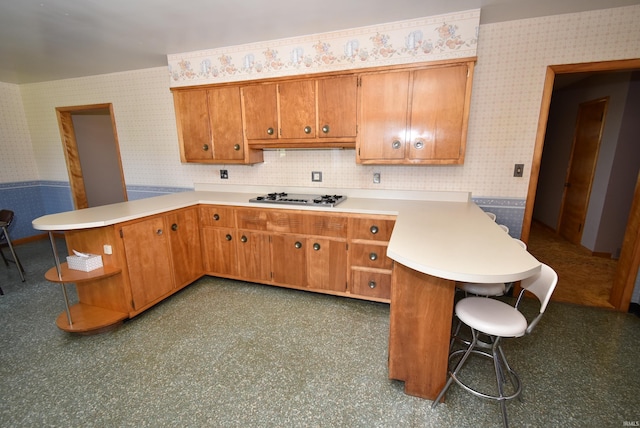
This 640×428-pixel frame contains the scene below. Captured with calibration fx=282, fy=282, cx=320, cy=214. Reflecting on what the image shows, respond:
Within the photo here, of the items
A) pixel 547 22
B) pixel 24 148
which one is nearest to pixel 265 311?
pixel 547 22

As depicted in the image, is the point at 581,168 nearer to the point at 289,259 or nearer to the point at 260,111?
the point at 289,259

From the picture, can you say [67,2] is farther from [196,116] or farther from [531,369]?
[531,369]

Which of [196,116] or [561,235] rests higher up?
[196,116]

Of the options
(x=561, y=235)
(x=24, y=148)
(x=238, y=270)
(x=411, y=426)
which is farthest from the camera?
(x=561, y=235)

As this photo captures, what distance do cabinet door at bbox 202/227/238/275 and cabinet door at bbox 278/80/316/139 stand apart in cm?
118

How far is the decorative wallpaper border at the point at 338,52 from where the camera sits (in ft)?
7.37

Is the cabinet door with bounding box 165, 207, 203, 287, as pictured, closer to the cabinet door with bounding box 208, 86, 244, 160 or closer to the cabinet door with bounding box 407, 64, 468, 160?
the cabinet door with bounding box 208, 86, 244, 160

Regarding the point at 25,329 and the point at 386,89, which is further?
the point at 386,89

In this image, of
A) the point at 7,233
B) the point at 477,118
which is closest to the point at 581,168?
the point at 477,118

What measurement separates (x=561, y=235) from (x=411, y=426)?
15.6ft

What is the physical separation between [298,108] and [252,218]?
114 centimetres

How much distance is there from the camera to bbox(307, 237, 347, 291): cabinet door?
2541 millimetres

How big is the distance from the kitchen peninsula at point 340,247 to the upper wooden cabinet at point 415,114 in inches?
18.4

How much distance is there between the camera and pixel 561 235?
4613 mm
